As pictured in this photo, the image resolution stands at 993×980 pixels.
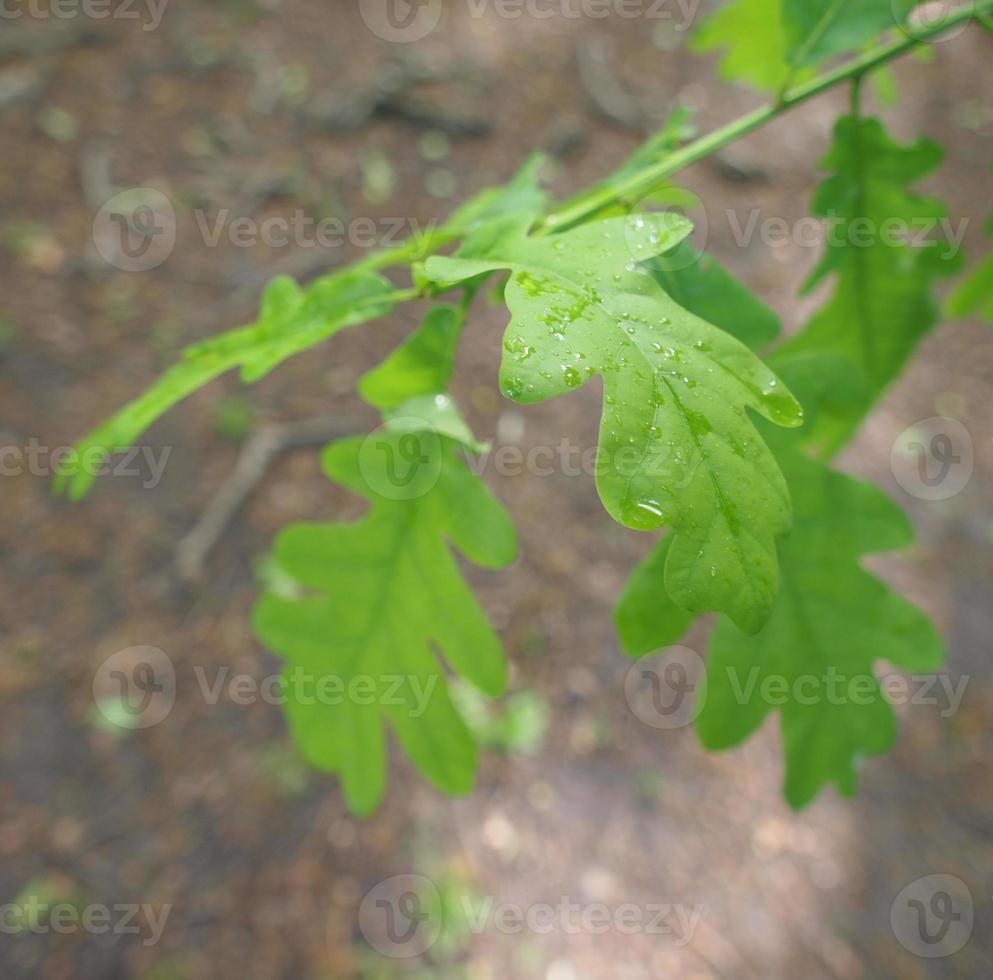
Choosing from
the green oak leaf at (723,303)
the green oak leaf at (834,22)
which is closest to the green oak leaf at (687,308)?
the green oak leaf at (723,303)

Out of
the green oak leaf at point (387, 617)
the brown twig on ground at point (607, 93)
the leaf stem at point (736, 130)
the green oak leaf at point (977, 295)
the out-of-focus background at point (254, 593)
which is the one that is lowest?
the out-of-focus background at point (254, 593)

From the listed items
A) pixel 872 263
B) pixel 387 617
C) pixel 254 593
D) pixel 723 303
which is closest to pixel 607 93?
pixel 254 593

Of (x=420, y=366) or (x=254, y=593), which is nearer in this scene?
(x=420, y=366)

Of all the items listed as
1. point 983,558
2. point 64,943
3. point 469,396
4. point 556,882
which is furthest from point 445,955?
point 983,558

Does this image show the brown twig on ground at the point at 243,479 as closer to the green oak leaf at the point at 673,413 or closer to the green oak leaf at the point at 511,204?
the green oak leaf at the point at 511,204

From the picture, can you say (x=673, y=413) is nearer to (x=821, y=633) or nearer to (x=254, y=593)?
(x=821, y=633)
